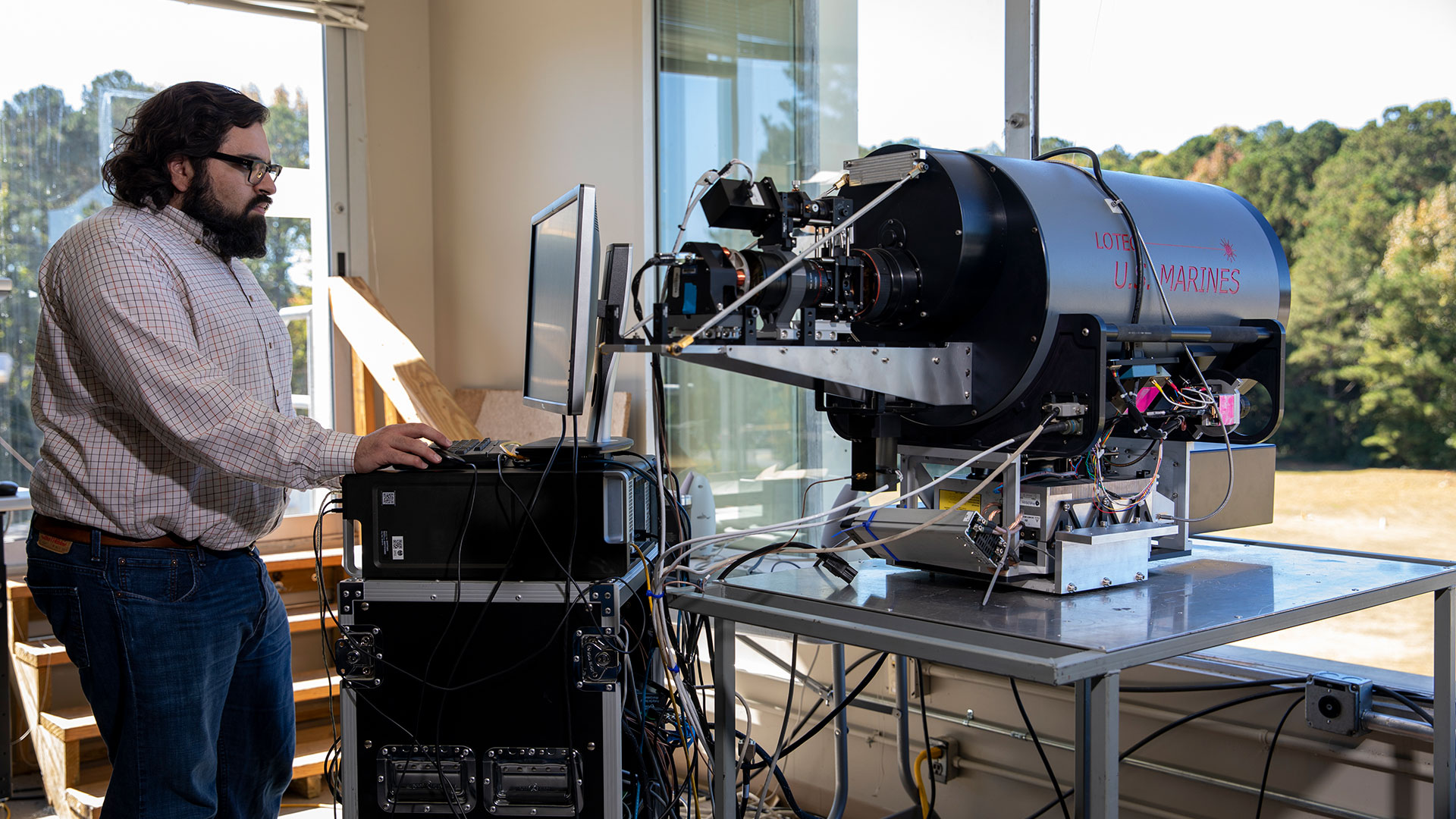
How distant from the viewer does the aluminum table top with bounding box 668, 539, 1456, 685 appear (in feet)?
4.25

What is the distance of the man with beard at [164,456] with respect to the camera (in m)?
1.72

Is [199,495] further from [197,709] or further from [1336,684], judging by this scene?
A: [1336,684]

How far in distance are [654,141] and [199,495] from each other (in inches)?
75.9

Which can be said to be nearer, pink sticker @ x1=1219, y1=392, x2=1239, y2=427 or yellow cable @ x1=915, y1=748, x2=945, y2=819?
pink sticker @ x1=1219, y1=392, x2=1239, y2=427

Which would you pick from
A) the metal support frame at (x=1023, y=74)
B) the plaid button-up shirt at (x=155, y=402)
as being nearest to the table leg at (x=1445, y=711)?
the metal support frame at (x=1023, y=74)

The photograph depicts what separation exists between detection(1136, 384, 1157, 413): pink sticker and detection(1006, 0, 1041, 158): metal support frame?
42.6 inches

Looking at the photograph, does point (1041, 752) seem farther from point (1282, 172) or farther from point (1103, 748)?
point (1282, 172)

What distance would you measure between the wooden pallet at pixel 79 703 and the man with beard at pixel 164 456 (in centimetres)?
102

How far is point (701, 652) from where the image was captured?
3.21m

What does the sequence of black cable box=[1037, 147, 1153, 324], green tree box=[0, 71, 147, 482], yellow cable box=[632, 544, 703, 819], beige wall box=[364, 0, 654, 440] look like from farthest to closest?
green tree box=[0, 71, 147, 482] < beige wall box=[364, 0, 654, 440] < yellow cable box=[632, 544, 703, 819] < black cable box=[1037, 147, 1153, 324]

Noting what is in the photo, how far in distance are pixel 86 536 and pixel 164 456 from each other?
0.18m

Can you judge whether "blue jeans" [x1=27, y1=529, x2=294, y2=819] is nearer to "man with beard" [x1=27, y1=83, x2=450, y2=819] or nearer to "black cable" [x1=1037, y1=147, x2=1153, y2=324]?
"man with beard" [x1=27, y1=83, x2=450, y2=819]

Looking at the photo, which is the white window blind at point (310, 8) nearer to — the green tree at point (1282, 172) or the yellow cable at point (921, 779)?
the green tree at point (1282, 172)

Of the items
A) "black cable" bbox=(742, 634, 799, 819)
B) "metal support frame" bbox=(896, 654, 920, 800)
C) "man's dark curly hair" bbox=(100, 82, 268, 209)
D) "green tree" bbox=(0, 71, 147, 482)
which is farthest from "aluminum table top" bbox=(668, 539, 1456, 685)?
"green tree" bbox=(0, 71, 147, 482)
